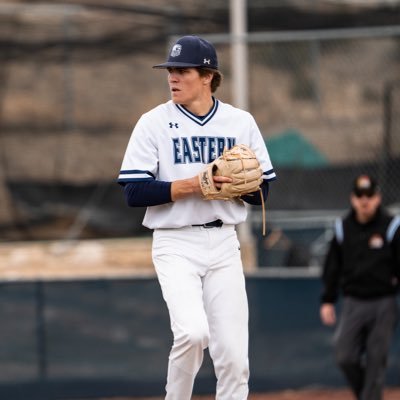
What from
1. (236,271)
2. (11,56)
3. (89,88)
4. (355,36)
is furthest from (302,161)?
(236,271)

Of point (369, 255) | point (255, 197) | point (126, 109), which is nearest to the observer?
point (255, 197)

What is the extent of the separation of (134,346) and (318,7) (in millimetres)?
3806

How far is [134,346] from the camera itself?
409 inches

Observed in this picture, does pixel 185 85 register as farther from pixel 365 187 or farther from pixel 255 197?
pixel 365 187

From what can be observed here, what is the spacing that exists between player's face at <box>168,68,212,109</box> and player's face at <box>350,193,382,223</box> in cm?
296

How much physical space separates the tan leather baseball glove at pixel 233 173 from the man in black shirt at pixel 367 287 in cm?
293

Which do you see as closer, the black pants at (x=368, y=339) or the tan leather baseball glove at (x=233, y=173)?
the tan leather baseball glove at (x=233, y=173)

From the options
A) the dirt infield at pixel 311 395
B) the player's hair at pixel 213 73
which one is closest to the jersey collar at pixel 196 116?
the player's hair at pixel 213 73

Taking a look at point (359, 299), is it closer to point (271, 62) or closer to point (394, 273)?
point (394, 273)

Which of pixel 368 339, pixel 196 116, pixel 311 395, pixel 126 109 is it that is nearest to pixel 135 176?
pixel 196 116

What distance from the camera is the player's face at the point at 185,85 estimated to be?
5.94 m

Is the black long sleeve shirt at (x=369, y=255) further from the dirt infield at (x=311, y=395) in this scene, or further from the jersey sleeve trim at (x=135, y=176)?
the jersey sleeve trim at (x=135, y=176)

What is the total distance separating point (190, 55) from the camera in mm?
5902

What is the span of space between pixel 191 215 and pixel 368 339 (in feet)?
10.8
